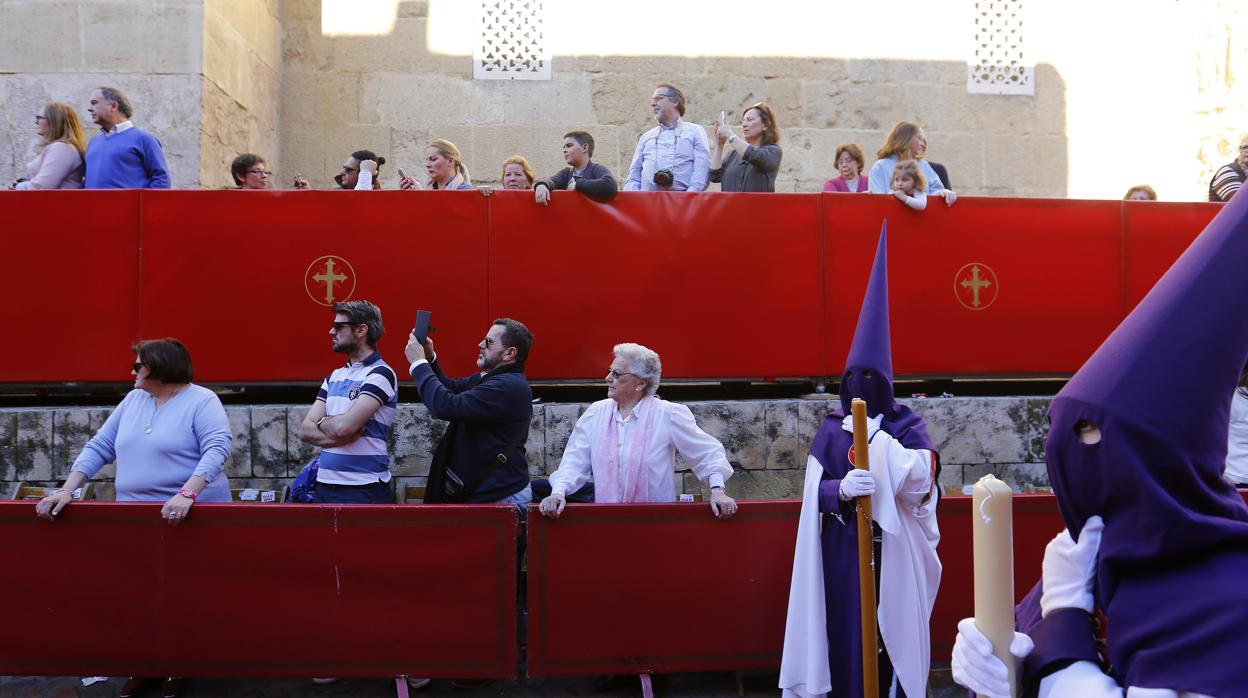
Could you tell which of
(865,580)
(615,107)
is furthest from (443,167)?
(865,580)

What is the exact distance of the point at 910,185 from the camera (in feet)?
25.5

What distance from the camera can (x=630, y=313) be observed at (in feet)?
24.7

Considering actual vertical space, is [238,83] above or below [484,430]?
above

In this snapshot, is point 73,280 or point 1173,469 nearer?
point 1173,469

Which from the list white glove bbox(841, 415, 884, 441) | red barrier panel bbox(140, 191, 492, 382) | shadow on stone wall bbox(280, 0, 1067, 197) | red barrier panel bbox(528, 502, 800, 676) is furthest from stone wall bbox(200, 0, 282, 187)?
white glove bbox(841, 415, 884, 441)

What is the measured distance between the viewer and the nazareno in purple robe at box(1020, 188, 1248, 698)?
1.82 metres

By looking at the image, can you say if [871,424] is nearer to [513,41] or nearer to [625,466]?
[625,466]

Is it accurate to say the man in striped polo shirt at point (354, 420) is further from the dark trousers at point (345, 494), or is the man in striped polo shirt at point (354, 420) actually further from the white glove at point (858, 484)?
the white glove at point (858, 484)

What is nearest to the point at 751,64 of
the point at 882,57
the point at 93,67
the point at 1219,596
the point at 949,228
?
the point at 882,57

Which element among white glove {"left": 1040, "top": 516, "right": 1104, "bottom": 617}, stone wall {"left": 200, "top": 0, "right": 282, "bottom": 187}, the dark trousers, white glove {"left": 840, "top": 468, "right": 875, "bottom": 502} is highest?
stone wall {"left": 200, "top": 0, "right": 282, "bottom": 187}

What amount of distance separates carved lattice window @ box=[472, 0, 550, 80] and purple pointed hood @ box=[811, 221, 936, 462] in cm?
841

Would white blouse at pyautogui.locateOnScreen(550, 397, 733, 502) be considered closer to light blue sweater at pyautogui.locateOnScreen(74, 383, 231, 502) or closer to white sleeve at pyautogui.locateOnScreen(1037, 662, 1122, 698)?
light blue sweater at pyautogui.locateOnScreen(74, 383, 231, 502)

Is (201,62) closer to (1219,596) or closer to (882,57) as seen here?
(882,57)

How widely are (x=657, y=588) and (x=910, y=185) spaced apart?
13.5 feet
